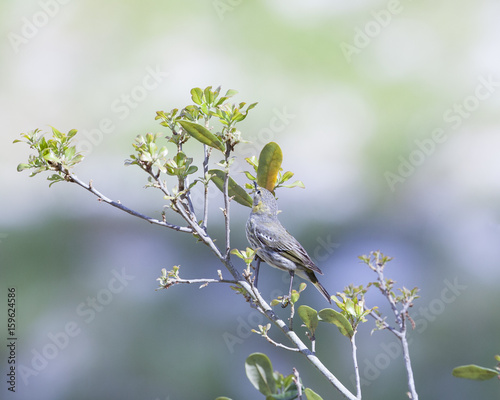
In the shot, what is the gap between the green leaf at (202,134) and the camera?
0.88 metres

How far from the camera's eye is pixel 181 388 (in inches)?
126

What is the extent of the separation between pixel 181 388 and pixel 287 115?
1.83 meters

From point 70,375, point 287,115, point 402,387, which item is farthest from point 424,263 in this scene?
point 70,375

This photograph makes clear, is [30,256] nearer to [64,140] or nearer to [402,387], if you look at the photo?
[402,387]

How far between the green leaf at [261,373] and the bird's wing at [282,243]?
460mm

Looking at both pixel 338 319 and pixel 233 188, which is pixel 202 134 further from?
pixel 338 319

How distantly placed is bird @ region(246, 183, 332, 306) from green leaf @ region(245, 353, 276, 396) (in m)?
0.37

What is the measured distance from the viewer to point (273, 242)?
4.35 feet
